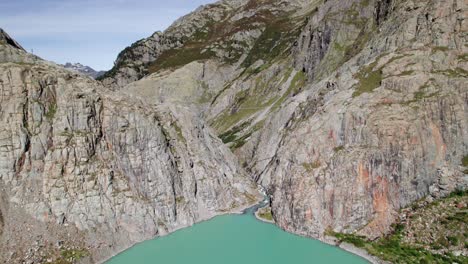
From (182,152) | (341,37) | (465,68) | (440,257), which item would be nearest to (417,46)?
(465,68)

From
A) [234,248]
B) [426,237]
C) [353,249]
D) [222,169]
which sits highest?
[222,169]

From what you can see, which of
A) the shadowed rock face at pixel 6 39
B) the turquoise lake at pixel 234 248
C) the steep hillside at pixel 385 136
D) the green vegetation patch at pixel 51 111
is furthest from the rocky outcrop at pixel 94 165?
the steep hillside at pixel 385 136

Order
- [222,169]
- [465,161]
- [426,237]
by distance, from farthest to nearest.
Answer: [222,169]
[465,161]
[426,237]

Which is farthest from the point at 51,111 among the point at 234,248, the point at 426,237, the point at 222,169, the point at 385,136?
the point at 426,237

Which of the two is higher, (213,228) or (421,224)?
(421,224)

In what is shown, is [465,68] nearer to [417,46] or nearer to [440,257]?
[417,46]

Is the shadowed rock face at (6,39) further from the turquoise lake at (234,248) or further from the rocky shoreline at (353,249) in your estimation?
the rocky shoreline at (353,249)

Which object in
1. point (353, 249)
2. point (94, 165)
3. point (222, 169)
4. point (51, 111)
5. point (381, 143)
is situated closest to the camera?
point (353, 249)

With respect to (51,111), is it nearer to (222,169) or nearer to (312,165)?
(222,169)

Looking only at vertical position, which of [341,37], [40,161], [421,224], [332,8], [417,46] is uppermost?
[332,8]

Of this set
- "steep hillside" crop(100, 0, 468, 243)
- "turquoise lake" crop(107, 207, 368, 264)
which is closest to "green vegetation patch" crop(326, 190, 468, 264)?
"steep hillside" crop(100, 0, 468, 243)
